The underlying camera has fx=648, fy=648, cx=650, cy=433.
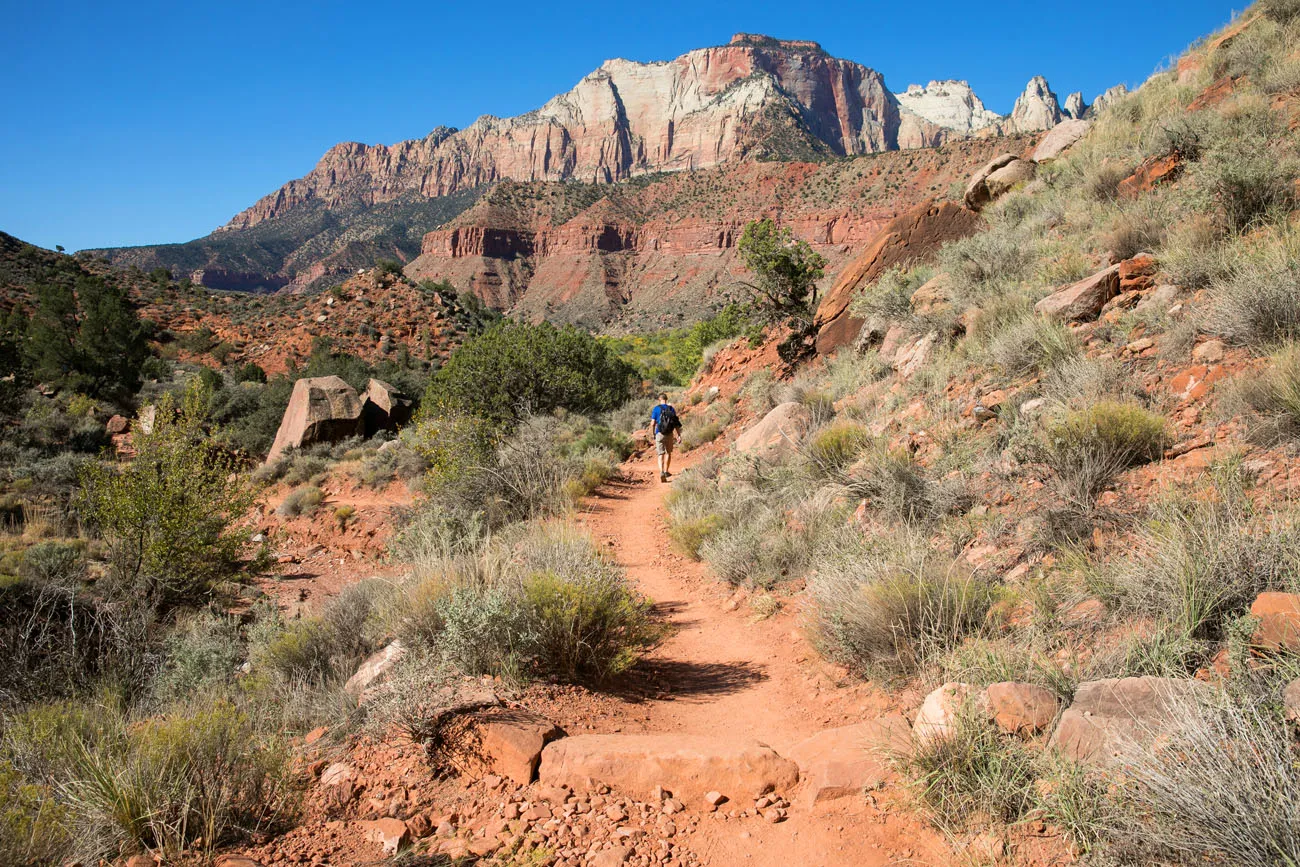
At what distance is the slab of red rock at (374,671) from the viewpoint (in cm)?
430

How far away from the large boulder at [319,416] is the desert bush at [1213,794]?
19.4 metres

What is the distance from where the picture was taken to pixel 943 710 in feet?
9.51

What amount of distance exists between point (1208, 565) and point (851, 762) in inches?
77.9

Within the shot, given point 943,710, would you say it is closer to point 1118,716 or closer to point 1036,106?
point 1118,716

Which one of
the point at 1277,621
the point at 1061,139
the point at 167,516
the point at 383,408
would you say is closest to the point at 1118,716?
the point at 1277,621

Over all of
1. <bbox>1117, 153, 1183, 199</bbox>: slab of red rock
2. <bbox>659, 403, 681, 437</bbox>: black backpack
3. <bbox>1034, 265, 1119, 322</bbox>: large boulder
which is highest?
<bbox>1117, 153, 1183, 199</bbox>: slab of red rock

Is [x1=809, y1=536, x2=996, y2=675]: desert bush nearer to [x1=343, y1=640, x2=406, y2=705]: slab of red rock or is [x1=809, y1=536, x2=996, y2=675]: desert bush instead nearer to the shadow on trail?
the shadow on trail

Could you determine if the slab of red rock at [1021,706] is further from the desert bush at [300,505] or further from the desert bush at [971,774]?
the desert bush at [300,505]

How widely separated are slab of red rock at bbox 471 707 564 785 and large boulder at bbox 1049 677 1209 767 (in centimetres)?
234

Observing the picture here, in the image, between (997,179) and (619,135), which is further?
(619,135)

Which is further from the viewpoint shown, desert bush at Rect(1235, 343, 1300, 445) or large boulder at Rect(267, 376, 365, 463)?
large boulder at Rect(267, 376, 365, 463)

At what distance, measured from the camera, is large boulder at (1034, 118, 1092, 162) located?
15.1 metres

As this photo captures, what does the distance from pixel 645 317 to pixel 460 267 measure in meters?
33.5

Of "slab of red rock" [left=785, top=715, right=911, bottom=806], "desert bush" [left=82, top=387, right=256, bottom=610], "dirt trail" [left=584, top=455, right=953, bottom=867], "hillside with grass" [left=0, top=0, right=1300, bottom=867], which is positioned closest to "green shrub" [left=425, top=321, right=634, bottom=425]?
"hillside with grass" [left=0, top=0, right=1300, bottom=867]
